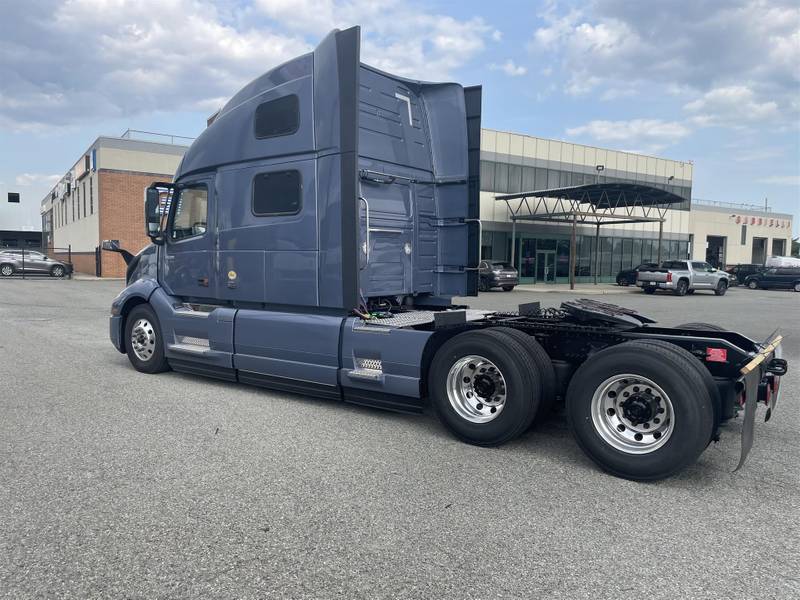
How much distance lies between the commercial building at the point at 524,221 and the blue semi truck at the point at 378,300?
78.0 feet

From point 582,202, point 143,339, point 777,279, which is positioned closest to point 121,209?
point 582,202

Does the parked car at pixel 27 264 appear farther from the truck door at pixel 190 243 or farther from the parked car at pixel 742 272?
the parked car at pixel 742 272

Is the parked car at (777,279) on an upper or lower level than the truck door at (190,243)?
lower

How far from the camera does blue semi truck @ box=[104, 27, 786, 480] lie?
4316 millimetres

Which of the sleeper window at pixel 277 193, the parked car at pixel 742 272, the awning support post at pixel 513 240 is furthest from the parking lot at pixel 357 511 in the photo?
the parked car at pixel 742 272

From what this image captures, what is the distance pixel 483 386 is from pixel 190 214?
4539 mm

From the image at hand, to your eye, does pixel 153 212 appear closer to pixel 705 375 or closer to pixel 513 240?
pixel 705 375

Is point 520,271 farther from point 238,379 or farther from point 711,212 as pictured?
point 238,379

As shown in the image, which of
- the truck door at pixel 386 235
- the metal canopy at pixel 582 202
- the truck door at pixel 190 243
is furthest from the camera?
the metal canopy at pixel 582 202

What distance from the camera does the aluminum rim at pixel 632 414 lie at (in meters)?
4.18

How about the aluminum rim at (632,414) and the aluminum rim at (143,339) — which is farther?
the aluminum rim at (143,339)

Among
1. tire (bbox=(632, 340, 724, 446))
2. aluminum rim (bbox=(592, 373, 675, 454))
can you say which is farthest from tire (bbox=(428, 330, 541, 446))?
tire (bbox=(632, 340, 724, 446))

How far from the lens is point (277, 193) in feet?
21.1

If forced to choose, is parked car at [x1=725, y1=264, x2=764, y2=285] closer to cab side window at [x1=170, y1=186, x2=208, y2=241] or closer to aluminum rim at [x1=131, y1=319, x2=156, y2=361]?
cab side window at [x1=170, y1=186, x2=208, y2=241]
